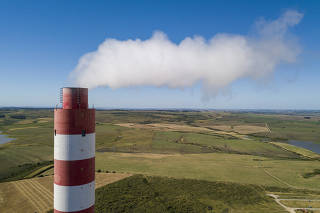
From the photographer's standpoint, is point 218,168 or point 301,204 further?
point 218,168

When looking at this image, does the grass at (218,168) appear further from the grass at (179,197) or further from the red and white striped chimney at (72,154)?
the red and white striped chimney at (72,154)

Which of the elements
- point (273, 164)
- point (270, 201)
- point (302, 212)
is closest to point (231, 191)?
point (270, 201)

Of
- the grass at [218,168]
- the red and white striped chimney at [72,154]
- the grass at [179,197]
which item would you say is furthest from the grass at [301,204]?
the red and white striped chimney at [72,154]

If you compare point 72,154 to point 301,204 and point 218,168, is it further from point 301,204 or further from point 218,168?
point 218,168

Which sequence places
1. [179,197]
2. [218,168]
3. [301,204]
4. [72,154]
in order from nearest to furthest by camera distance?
[72,154], [301,204], [179,197], [218,168]

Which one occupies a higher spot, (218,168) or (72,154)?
(72,154)

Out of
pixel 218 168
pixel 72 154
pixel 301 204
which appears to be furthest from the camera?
pixel 218 168

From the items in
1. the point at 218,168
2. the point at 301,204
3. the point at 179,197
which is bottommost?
the point at 218,168

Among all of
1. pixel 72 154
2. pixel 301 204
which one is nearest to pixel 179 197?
pixel 301 204
